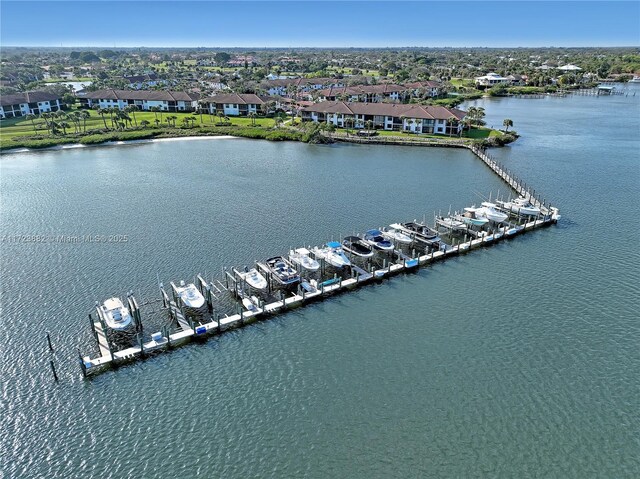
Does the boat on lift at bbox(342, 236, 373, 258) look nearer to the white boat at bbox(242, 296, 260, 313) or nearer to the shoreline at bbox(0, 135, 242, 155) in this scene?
the white boat at bbox(242, 296, 260, 313)

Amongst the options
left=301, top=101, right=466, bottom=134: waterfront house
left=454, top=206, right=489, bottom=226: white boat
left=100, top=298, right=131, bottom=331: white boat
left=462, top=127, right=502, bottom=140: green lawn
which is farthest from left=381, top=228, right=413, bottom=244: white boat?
left=301, top=101, right=466, bottom=134: waterfront house

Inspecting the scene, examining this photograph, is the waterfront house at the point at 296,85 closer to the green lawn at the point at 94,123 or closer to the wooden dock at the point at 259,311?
the green lawn at the point at 94,123

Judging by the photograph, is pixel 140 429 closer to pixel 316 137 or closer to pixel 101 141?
pixel 316 137

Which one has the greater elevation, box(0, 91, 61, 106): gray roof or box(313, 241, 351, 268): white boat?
box(0, 91, 61, 106): gray roof

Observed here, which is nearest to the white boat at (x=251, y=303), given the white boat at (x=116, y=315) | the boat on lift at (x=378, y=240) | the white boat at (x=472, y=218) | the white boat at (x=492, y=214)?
the white boat at (x=116, y=315)

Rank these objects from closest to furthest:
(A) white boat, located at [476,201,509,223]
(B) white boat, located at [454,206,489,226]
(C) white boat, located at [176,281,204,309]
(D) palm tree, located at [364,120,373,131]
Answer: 1. (C) white boat, located at [176,281,204,309]
2. (B) white boat, located at [454,206,489,226]
3. (A) white boat, located at [476,201,509,223]
4. (D) palm tree, located at [364,120,373,131]

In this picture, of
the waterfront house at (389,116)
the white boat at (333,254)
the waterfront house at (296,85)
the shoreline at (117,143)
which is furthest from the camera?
the waterfront house at (296,85)

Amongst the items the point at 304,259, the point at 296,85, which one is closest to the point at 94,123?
the point at 296,85
